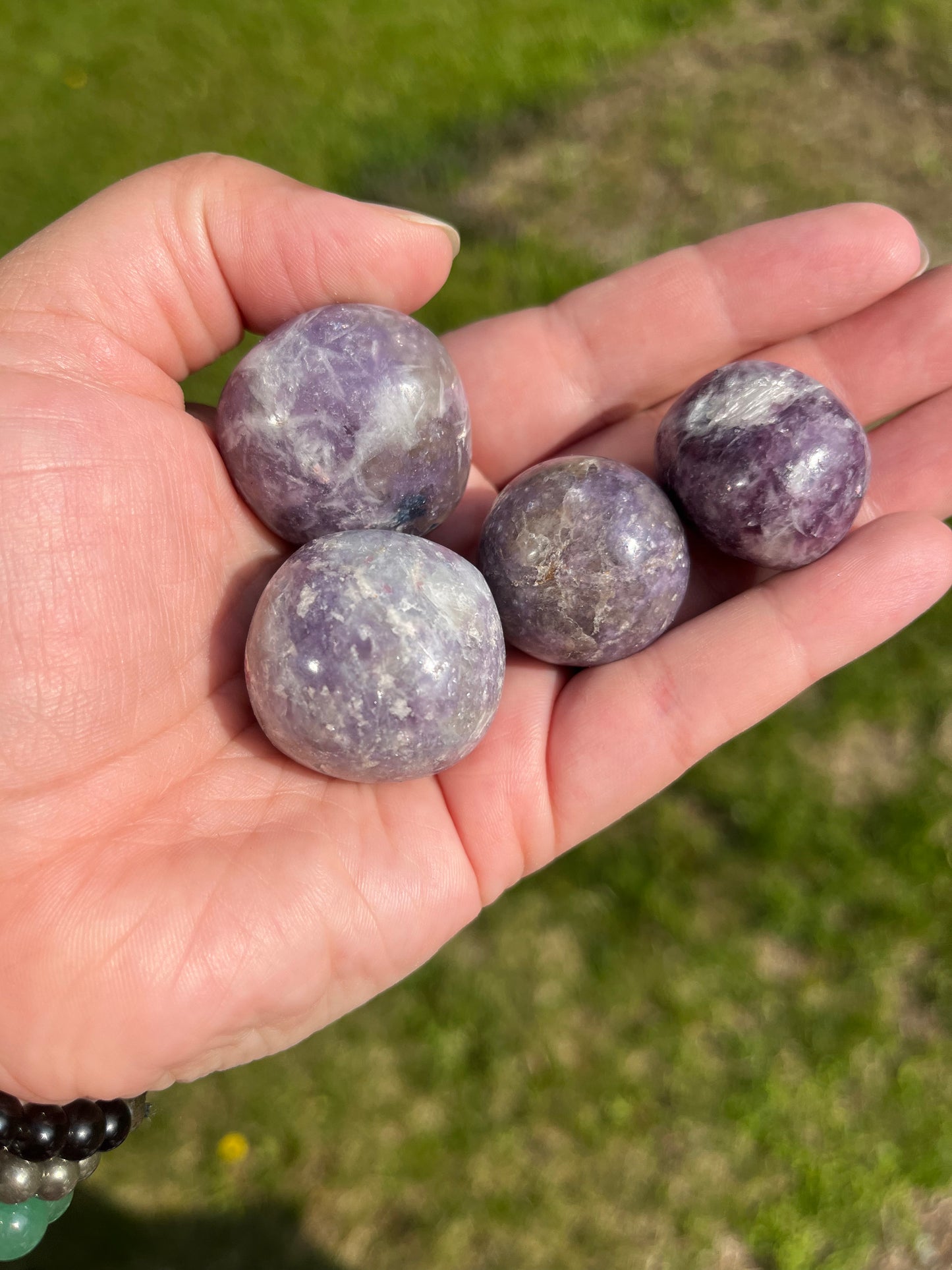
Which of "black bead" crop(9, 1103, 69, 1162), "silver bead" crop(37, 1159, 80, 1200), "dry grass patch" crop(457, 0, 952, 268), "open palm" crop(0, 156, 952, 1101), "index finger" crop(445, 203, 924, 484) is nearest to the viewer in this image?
"open palm" crop(0, 156, 952, 1101)

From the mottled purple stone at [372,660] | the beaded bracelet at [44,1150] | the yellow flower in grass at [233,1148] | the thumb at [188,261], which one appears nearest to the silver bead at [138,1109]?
the beaded bracelet at [44,1150]

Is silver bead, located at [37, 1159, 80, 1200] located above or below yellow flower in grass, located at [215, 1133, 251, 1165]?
above

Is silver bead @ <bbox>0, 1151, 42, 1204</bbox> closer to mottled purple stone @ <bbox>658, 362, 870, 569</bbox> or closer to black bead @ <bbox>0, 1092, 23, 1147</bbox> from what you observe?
black bead @ <bbox>0, 1092, 23, 1147</bbox>

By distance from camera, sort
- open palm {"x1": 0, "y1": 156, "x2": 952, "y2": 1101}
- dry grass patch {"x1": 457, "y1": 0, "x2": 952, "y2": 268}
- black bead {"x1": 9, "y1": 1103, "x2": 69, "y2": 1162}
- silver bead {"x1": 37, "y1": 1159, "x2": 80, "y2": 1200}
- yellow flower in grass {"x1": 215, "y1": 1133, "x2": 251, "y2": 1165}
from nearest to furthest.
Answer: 1. open palm {"x1": 0, "y1": 156, "x2": 952, "y2": 1101}
2. black bead {"x1": 9, "y1": 1103, "x2": 69, "y2": 1162}
3. silver bead {"x1": 37, "y1": 1159, "x2": 80, "y2": 1200}
4. yellow flower in grass {"x1": 215, "y1": 1133, "x2": 251, "y2": 1165}
5. dry grass patch {"x1": 457, "y1": 0, "x2": 952, "y2": 268}

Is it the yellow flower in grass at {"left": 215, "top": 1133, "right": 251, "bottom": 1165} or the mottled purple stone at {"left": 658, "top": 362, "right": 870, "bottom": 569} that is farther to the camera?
the yellow flower in grass at {"left": 215, "top": 1133, "right": 251, "bottom": 1165}

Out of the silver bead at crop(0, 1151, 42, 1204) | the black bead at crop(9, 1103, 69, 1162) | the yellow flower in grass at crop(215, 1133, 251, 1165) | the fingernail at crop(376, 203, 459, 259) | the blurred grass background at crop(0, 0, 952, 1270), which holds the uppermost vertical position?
the fingernail at crop(376, 203, 459, 259)

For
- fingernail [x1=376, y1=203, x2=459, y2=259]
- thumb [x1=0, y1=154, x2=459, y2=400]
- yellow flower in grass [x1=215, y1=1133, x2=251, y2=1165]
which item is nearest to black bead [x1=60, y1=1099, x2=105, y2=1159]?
yellow flower in grass [x1=215, y1=1133, x2=251, y2=1165]
